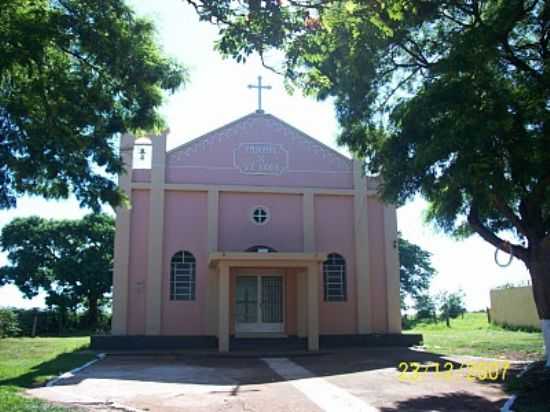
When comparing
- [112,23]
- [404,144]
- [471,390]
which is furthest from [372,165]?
[112,23]

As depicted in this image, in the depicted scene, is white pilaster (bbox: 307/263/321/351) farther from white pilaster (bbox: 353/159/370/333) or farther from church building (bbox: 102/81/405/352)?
white pilaster (bbox: 353/159/370/333)

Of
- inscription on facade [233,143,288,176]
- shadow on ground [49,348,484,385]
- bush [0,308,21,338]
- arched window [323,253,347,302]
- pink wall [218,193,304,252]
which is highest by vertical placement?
inscription on facade [233,143,288,176]

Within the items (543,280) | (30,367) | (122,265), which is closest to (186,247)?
(122,265)

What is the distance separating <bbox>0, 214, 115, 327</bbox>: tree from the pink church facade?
14.9m

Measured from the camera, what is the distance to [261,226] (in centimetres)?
1853

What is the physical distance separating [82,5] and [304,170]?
36.7ft

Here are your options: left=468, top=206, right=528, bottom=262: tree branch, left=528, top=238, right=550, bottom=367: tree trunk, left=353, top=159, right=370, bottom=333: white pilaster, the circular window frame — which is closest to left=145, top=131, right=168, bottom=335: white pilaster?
the circular window frame

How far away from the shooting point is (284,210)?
1873cm

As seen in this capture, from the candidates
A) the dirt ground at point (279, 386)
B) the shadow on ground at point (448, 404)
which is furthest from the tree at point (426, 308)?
the shadow on ground at point (448, 404)

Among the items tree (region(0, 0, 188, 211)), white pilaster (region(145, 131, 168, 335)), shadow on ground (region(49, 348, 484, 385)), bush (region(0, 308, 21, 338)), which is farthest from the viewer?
bush (region(0, 308, 21, 338))

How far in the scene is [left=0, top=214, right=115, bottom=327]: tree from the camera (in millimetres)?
31516

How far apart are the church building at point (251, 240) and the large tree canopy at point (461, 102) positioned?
6352 millimetres

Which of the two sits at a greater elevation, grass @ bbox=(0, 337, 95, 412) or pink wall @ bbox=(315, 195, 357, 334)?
pink wall @ bbox=(315, 195, 357, 334)

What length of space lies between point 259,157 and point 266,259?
4008 mm
